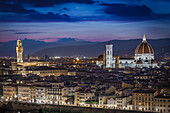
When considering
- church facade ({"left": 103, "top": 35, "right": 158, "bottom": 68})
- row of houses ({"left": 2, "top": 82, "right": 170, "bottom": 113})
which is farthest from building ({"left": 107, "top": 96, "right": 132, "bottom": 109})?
church facade ({"left": 103, "top": 35, "right": 158, "bottom": 68})

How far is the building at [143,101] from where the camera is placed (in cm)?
3578

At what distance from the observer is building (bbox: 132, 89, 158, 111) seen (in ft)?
117

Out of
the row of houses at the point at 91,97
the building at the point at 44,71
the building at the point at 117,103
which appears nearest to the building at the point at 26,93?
the row of houses at the point at 91,97

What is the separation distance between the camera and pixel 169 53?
19925 centimetres

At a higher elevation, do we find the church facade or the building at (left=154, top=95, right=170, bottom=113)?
the church facade

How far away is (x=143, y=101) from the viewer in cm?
3631

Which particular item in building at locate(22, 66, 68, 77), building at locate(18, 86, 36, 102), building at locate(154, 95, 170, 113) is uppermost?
building at locate(22, 66, 68, 77)

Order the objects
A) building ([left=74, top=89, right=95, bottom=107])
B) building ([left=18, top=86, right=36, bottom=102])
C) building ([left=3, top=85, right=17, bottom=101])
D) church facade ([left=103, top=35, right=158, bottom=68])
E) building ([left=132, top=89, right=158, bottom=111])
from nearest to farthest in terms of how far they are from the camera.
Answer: building ([left=132, top=89, right=158, bottom=111]), building ([left=74, top=89, right=95, bottom=107]), building ([left=18, top=86, right=36, bottom=102]), building ([left=3, top=85, right=17, bottom=101]), church facade ([left=103, top=35, right=158, bottom=68])

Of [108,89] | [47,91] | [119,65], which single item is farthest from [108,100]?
[119,65]

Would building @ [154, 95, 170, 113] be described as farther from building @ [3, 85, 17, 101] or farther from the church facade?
the church facade

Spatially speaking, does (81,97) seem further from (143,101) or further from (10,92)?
(10,92)

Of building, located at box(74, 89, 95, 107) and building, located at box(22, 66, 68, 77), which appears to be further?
building, located at box(22, 66, 68, 77)

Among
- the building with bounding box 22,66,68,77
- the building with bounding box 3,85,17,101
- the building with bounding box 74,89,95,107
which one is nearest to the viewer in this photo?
the building with bounding box 74,89,95,107

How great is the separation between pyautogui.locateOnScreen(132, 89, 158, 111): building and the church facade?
56414mm
